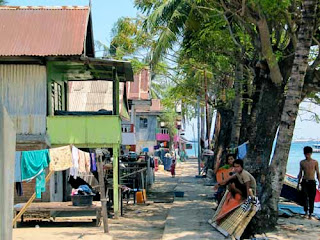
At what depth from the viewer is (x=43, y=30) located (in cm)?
1797

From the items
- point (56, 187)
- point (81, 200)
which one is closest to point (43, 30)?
point (56, 187)

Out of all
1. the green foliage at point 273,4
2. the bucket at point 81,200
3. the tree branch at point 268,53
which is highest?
Answer: the green foliage at point 273,4

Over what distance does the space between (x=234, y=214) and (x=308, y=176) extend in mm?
3611

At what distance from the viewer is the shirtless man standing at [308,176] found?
583 inches

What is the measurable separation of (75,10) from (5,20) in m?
2.34

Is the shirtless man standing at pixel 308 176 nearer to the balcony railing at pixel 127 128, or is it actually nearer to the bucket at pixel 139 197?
the bucket at pixel 139 197

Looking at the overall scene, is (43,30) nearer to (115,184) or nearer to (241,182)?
(115,184)

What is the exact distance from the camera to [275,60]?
44.1ft

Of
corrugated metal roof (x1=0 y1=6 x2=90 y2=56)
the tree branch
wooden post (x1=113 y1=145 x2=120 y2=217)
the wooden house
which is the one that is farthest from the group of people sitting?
corrugated metal roof (x1=0 y1=6 x2=90 y2=56)

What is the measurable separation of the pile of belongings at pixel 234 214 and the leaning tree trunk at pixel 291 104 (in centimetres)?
71

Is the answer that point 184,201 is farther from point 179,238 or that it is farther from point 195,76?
point 195,76

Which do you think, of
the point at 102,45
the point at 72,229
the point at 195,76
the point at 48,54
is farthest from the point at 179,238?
the point at 102,45

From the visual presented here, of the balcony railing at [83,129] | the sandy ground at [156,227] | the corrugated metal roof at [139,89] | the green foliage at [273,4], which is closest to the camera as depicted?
the green foliage at [273,4]

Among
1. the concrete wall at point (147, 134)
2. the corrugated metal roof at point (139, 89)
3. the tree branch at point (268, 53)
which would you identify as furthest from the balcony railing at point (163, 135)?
the tree branch at point (268, 53)
